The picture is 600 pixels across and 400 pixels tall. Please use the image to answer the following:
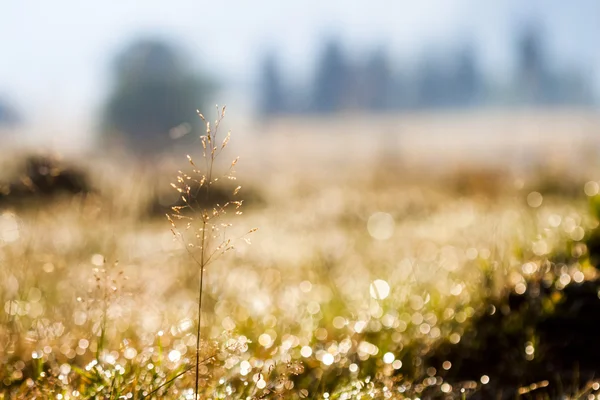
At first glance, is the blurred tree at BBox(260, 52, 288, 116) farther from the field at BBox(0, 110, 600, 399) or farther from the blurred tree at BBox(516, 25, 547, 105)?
the field at BBox(0, 110, 600, 399)

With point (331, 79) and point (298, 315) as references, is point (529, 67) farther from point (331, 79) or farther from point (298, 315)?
point (298, 315)

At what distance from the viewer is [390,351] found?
277cm

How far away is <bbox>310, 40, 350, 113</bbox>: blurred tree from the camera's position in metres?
121

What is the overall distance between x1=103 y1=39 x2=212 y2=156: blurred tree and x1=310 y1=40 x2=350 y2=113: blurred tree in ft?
201

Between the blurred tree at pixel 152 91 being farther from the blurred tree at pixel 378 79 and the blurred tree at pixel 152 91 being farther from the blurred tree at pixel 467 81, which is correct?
the blurred tree at pixel 467 81

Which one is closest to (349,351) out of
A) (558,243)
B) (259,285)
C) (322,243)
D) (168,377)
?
(168,377)

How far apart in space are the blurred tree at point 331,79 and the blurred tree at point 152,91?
61.1m

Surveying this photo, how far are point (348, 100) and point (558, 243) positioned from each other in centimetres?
11551

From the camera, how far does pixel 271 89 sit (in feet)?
409

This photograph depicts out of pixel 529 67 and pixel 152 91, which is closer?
pixel 152 91

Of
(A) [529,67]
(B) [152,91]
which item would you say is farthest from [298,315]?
(A) [529,67]

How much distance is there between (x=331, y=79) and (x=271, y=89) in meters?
11.7

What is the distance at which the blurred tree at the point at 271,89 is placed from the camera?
403 feet

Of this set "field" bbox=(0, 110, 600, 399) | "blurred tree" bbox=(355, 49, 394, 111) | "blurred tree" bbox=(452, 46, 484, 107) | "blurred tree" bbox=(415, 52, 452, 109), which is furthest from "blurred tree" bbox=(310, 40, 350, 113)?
"field" bbox=(0, 110, 600, 399)
